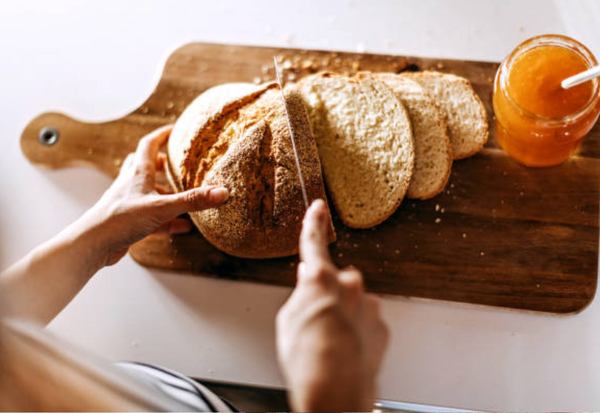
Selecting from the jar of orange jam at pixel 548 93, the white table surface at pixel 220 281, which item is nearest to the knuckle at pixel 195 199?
the white table surface at pixel 220 281

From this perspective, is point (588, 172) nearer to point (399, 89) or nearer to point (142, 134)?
point (399, 89)

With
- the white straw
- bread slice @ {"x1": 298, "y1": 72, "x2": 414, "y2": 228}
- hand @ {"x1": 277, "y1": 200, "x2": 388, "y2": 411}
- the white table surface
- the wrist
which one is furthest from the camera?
the white table surface

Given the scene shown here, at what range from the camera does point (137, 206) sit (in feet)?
4.66

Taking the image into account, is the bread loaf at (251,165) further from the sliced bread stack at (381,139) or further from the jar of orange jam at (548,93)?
the jar of orange jam at (548,93)

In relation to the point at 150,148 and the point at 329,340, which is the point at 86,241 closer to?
the point at 150,148

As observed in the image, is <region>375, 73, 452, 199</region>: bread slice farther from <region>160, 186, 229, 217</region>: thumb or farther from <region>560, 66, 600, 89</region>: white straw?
<region>160, 186, 229, 217</region>: thumb

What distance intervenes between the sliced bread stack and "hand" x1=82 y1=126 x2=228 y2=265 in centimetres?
41

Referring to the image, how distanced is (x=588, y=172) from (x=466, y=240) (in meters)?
0.48

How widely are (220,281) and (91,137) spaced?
2.31 feet

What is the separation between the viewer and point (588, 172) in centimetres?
163

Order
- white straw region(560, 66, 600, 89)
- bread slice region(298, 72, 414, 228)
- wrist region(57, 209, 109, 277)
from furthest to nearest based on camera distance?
bread slice region(298, 72, 414, 228) → wrist region(57, 209, 109, 277) → white straw region(560, 66, 600, 89)

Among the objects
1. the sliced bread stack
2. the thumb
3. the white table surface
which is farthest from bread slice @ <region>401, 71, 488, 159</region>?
the thumb

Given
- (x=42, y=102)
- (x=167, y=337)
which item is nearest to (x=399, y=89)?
(x=167, y=337)

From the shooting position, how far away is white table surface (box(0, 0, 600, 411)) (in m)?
1.63
